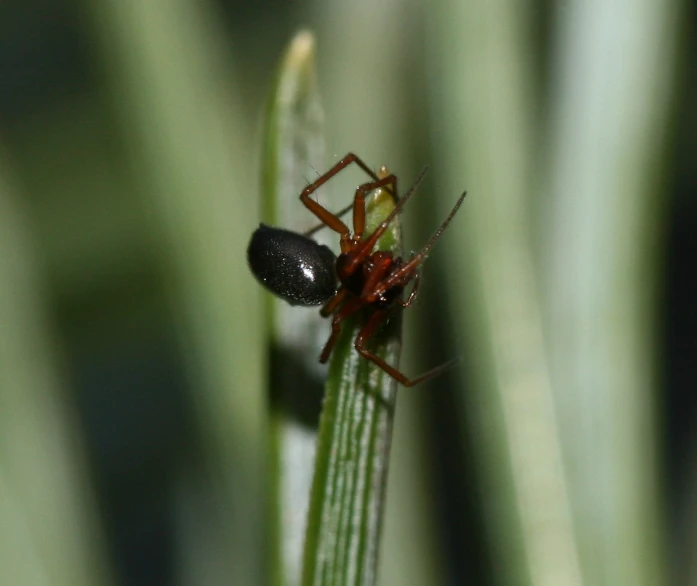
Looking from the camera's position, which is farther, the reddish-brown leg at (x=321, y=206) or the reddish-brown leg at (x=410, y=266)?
the reddish-brown leg at (x=410, y=266)

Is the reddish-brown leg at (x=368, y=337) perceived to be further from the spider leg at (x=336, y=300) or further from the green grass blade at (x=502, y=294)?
the spider leg at (x=336, y=300)

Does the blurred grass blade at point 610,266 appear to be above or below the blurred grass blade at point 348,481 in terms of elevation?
above

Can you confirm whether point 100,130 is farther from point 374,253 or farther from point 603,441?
point 603,441

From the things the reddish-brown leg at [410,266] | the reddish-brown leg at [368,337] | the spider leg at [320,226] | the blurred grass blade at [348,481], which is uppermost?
the spider leg at [320,226]

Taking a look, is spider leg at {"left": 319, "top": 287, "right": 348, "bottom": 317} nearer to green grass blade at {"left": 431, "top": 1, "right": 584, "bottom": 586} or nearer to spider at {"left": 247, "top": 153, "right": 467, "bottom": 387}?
spider at {"left": 247, "top": 153, "right": 467, "bottom": 387}

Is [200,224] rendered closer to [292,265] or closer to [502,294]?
[292,265]

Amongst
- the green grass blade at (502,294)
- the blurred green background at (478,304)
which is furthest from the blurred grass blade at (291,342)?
the green grass blade at (502,294)

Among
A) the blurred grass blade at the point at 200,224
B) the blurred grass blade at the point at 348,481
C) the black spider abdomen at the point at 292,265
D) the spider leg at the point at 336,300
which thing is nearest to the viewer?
the blurred grass blade at the point at 348,481

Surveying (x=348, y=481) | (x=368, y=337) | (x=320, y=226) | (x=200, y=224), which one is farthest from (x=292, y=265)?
(x=348, y=481)
